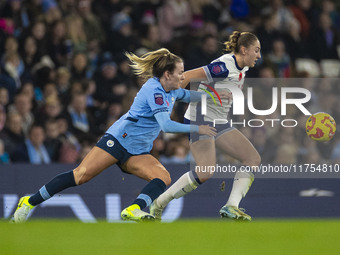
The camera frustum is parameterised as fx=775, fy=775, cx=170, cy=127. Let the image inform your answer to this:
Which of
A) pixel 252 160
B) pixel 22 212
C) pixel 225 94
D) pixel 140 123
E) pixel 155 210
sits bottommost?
pixel 155 210

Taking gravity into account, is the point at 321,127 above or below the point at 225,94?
below

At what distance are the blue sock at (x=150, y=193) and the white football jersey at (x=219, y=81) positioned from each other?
115 centimetres

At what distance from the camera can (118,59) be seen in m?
12.6

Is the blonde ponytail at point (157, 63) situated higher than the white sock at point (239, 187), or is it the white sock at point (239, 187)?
the blonde ponytail at point (157, 63)

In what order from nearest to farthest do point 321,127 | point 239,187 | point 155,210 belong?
point 239,187, point 155,210, point 321,127

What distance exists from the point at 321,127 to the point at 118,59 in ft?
16.6

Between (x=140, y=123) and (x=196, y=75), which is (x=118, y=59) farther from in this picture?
(x=140, y=123)

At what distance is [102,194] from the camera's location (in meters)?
9.57

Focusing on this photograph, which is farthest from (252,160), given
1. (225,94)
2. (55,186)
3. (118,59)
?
(118,59)

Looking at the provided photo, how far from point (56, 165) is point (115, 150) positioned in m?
2.24

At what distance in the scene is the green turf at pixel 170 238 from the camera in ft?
17.3

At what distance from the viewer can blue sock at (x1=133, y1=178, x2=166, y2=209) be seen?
23.4ft

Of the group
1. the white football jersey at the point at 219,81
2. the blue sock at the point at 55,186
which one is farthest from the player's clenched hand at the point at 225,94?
the blue sock at the point at 55,186

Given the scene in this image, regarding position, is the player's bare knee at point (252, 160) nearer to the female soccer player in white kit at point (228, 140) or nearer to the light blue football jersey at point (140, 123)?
the female soccer player in white kit at point (228, 140)
